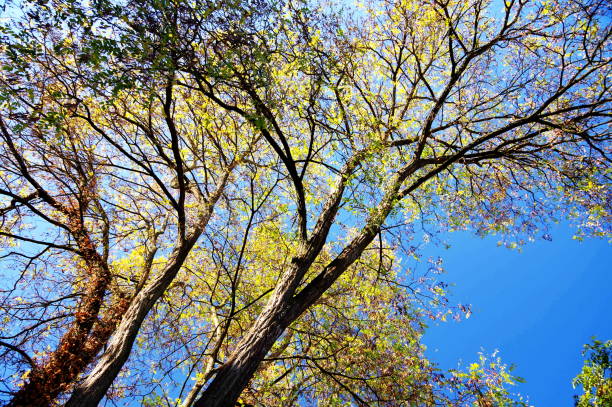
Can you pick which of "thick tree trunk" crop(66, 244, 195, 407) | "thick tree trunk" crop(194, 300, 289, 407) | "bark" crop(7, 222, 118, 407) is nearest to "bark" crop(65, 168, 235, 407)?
"thick tree trunk" crop(66, 244, 195, 407)

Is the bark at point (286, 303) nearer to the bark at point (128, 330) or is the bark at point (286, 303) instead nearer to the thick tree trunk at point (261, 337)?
the thick tree trunk at point (261, 337)

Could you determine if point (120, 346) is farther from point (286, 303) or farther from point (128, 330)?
point (286, 303)

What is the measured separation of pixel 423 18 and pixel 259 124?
4.97 m

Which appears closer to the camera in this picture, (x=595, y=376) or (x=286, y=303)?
(x=286, y=303)

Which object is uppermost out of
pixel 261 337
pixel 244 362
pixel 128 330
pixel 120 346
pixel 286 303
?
pixel 286 303

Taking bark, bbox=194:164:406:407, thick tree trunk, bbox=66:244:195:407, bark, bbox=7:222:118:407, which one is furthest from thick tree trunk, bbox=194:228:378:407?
bark, bbox=7:222:118:407

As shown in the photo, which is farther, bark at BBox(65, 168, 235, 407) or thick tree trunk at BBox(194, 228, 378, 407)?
bark at BBox(65, 168, 235, 407)

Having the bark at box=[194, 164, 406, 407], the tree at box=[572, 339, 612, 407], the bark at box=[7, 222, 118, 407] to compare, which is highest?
the tree at box=[572, 339, 612, 407]

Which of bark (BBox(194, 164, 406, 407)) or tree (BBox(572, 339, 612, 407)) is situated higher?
tree (BBox(572, 339, 612, 407))

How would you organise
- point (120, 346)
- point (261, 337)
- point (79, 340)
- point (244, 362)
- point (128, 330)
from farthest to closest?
point (79, 340)
point (128, 330)
point (120, 346)
point (261, 337)
point (244, 362)

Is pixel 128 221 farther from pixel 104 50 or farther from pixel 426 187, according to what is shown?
pixel 426 187

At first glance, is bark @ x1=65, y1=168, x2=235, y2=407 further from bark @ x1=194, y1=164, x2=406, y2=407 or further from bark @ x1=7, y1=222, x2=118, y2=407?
bark @ x1=194, y1=164, x2=406, y2=407

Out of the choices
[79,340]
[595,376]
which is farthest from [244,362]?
[595,376]

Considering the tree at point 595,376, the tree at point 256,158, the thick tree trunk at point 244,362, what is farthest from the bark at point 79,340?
the tree at point 595,376
